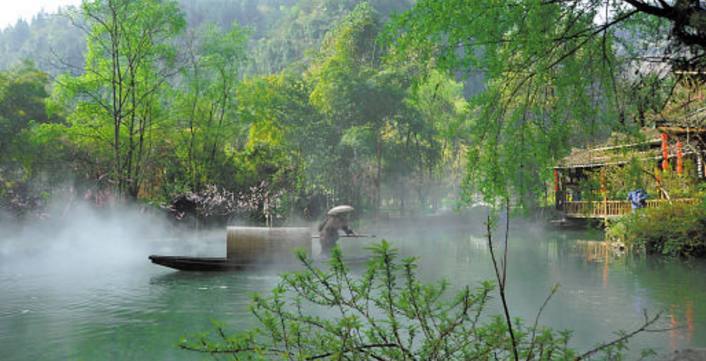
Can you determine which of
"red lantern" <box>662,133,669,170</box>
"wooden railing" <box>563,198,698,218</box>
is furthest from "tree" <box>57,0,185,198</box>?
"red lantern" <box>662,133,669,170</box>

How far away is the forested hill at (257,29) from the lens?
3189 inches

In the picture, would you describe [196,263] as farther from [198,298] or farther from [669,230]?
[669,230]

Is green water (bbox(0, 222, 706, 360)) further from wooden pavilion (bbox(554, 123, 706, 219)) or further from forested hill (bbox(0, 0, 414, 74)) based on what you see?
forested hill (bbox(0, 0, 414, 74))

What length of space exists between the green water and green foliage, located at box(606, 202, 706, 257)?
944mm

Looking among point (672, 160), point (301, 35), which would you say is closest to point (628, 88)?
point (672, 160)

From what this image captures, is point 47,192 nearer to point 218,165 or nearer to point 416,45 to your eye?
point 218,165

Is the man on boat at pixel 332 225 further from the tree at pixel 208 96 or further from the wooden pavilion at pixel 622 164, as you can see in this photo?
the tree at pixel 208 96

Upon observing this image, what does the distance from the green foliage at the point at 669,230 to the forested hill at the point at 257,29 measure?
1637 inches

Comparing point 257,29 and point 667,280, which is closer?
point 667,280

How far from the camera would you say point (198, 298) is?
12148 mm

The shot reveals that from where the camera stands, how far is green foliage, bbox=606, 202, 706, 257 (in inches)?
690

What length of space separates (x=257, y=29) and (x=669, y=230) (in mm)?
103516

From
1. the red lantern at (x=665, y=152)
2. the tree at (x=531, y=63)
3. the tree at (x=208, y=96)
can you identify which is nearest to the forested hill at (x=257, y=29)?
the tree at (x=208, y=96)

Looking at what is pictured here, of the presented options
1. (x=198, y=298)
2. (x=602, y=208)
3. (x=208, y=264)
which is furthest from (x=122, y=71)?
(x=602, y=208)
